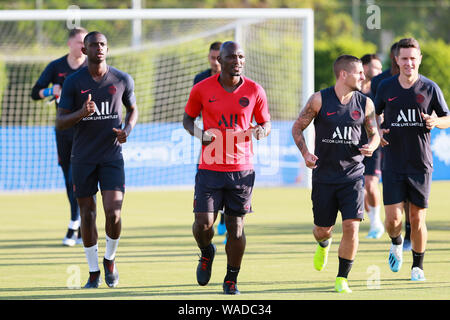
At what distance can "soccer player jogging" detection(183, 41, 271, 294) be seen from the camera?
7973 mm

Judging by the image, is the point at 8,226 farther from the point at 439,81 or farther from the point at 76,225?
the point at 439,81

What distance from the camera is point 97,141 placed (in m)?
8.56

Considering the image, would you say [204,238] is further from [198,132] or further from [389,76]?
[389,76]

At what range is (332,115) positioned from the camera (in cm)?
820

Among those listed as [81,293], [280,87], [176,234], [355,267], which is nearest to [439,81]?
[280,87]

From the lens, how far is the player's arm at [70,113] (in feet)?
26.9

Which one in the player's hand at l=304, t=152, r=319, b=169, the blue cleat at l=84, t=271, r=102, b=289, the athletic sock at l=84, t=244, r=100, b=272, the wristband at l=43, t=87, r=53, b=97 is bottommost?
the blue cleat at l=84, t=271, r=102, b=289

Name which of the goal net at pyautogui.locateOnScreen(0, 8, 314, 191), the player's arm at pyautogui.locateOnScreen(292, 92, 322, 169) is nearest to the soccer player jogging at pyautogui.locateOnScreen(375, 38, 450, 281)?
Result: the player's arm at pyautogui.locateOnScreen(292, 92, 322, 169)

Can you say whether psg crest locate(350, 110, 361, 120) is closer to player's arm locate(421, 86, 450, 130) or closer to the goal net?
player's arm locate(421, 86, 450, 130)

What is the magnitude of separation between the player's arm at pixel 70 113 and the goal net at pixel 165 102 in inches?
349

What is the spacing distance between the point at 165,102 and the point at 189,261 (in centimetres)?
1234

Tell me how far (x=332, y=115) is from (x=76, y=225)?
192 inches

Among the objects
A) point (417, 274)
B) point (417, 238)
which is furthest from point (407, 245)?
point (417, 274)

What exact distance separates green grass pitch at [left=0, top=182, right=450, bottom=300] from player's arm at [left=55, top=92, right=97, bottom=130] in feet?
5.08
